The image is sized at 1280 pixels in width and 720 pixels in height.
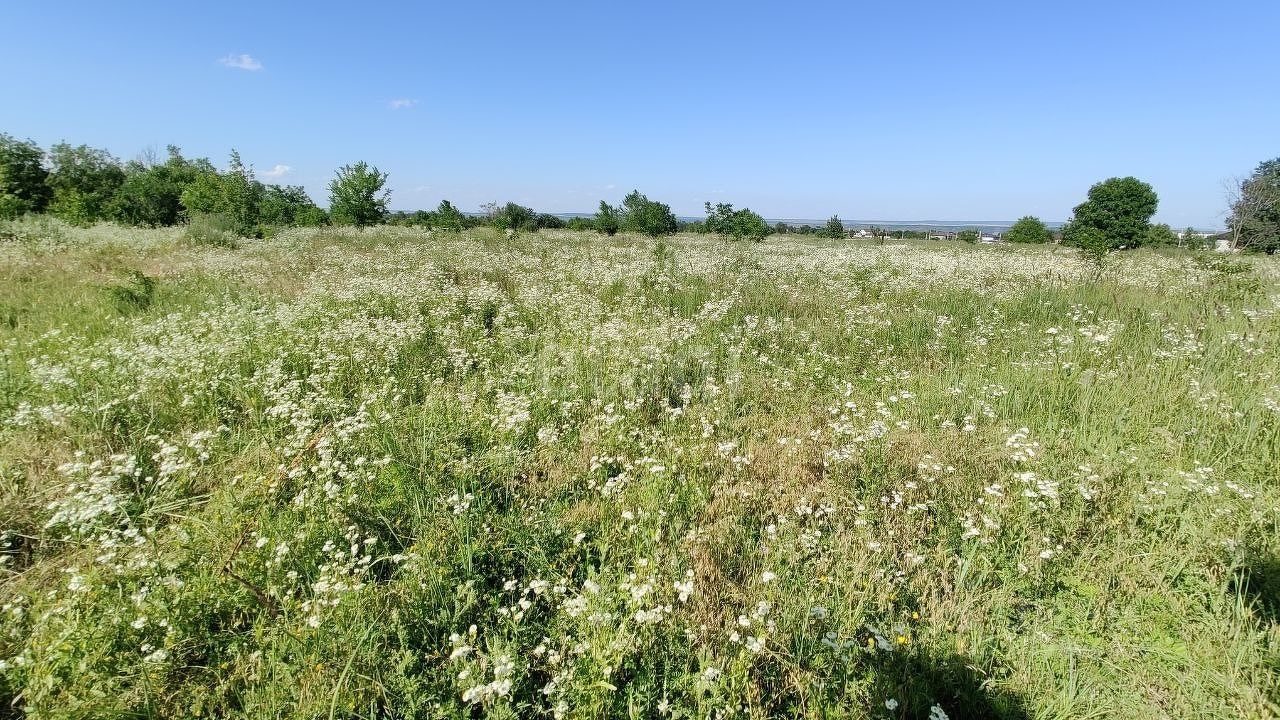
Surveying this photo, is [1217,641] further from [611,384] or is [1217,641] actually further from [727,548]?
[611,384]

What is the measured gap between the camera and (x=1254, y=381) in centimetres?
491

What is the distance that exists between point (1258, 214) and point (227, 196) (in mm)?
65668

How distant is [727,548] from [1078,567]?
2206mm

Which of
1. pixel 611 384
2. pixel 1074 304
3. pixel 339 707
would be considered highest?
pixel 1074 304

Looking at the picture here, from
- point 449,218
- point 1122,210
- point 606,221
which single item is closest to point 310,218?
point 449,218

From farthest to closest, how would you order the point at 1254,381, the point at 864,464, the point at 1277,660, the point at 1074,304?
the point at 1074,304, the point at 1254,381, the point at 864,464, the point at 1277,660

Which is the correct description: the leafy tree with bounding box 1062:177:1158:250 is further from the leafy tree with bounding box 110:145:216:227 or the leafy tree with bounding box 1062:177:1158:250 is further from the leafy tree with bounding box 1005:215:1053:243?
the leafy tree with bounding box 110:145:216:227

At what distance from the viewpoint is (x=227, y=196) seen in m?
29.5

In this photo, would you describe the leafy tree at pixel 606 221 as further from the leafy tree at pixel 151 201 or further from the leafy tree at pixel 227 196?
the leafy tree at pixel 151 201

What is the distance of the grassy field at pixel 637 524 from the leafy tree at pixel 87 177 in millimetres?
41666

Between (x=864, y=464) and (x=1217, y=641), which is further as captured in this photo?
(x=864, y=464)

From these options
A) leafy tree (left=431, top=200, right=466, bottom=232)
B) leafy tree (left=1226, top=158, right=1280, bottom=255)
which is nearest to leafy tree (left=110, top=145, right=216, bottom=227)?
leafy tree (left=431, top=200, right=466, bottom=232)

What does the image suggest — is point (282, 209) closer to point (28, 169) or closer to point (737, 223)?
point (28, 169)

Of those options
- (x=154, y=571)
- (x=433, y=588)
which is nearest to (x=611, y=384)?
(x=433, y=588)
